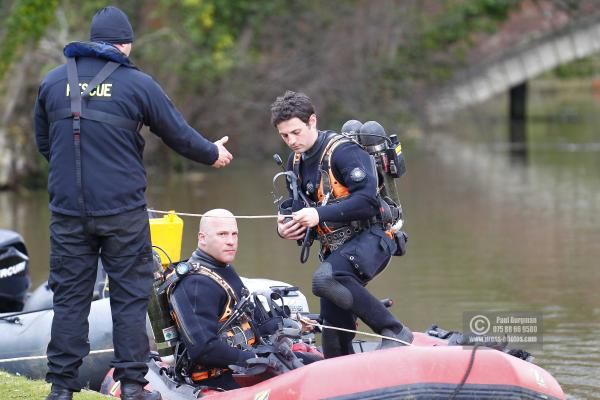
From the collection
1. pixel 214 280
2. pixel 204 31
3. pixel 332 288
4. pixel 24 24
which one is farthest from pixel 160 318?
pixel 204 31

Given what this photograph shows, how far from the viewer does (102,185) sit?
5887 millimetres

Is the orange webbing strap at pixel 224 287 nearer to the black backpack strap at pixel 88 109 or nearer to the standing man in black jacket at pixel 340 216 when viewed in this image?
the standing man in black jacket at pixel 340 216

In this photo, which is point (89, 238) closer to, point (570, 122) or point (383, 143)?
point (383, 143)

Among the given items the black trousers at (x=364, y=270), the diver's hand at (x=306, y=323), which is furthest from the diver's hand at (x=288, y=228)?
the diver's hand at (x=306, y=323)

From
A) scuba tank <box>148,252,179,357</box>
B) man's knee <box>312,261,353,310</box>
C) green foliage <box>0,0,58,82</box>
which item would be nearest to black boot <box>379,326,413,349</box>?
man's knee <box>312,261,353,310</box>

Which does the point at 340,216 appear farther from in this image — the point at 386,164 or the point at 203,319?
the point at 203,319

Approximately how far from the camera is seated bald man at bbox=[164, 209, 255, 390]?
639 cm

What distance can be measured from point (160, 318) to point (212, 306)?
2.14 ft

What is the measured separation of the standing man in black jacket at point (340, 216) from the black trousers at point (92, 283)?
0.89 metres

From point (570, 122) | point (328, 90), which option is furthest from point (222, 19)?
point (570, 122)

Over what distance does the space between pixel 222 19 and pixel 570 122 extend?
15923mm

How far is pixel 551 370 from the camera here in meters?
8.45

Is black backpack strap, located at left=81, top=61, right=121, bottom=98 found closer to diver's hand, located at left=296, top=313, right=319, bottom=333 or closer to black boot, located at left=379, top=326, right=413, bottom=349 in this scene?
diver's hand, located at left=296, top=313, right=319, bottom=333

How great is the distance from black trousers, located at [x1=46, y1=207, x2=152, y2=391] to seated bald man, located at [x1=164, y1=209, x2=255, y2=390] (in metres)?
0.36
